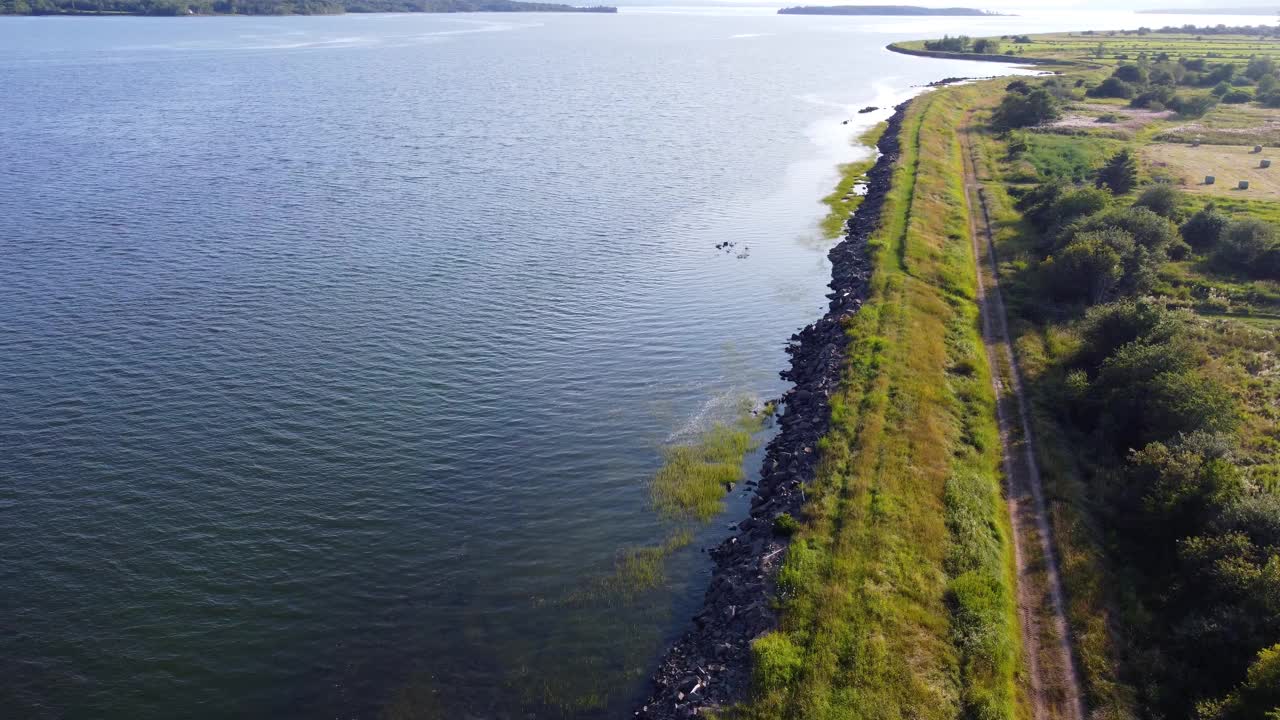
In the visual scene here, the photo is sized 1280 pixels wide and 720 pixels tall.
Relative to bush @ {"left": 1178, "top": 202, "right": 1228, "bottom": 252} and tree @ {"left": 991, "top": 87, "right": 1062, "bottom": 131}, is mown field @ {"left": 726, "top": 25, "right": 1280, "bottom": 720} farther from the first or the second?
tree @ {"left": 991, "top": 87, "right": 1062, "bottom": 131}

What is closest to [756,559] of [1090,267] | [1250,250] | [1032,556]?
[1032,556]

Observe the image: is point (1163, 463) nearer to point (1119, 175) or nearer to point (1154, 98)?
point (1119, 175)

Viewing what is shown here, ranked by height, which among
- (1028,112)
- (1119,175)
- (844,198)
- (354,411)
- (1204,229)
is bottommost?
(354,411)

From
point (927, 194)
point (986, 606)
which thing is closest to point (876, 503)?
point (986, 606)

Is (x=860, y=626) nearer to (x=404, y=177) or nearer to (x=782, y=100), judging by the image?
(x=404, y=177)

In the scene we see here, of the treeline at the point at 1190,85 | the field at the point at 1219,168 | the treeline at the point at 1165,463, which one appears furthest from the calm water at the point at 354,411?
the treeline at the point at 1190,85

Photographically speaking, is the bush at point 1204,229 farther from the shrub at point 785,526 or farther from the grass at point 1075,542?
the shrub at point 785,526
